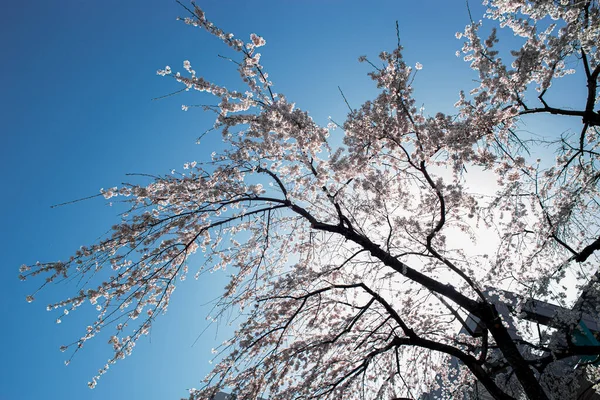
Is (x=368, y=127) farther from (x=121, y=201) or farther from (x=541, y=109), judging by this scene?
(x=121, y=201)

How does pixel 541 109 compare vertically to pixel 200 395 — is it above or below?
above

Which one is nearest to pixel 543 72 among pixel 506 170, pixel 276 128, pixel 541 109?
pixel 541 109

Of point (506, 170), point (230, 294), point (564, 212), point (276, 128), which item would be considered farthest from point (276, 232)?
point (564, 212)

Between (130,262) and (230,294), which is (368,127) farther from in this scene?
(130,262)

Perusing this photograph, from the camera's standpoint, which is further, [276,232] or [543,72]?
[276,232]

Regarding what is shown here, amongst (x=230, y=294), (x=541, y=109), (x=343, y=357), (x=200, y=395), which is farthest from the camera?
(x=343, y=357)

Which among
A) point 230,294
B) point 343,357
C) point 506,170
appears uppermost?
point 230,294

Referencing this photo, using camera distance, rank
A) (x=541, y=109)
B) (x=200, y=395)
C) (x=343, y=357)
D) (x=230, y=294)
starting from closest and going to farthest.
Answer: (x=541, y=109), (x=200, y=395), (x=230, y=294), (x=343, y=357)

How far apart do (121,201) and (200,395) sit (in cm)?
355

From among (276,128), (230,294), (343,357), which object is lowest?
(343,357)

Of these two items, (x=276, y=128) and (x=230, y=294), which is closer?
(x=276, y=128)

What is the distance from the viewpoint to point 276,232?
23.5ft

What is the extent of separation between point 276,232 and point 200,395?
336 centimetres

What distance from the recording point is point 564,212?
16.8ft
